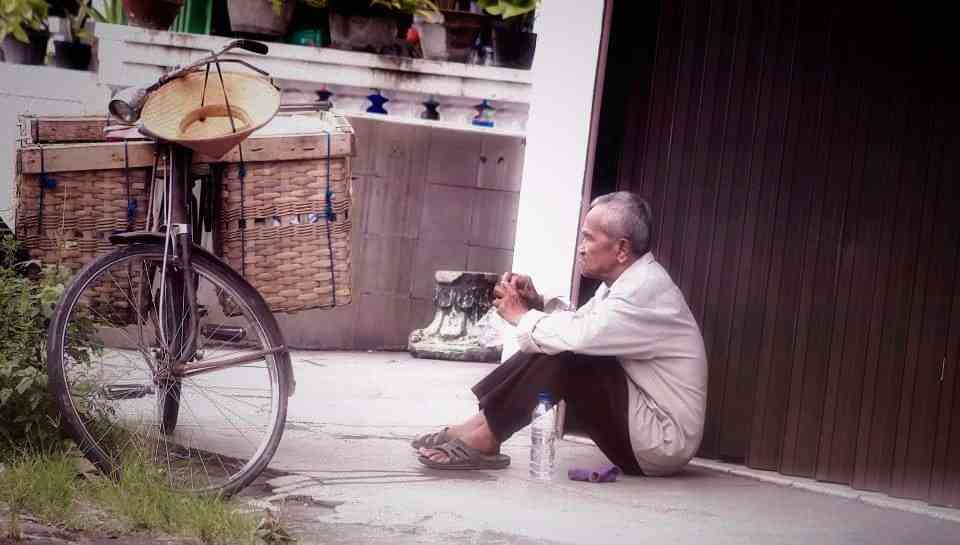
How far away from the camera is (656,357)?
4699mm

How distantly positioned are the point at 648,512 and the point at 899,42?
218cm

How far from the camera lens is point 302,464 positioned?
4570 millimetres

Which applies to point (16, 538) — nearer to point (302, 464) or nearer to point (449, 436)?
point (302, 464)

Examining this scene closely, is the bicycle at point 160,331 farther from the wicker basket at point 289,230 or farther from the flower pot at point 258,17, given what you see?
the flower pot at point 258,17

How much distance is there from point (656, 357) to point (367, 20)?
439 centimetres

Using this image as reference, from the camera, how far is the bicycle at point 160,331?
383 centimetres

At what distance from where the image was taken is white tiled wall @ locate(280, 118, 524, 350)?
7773 mm

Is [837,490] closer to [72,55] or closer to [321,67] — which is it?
[321,67]

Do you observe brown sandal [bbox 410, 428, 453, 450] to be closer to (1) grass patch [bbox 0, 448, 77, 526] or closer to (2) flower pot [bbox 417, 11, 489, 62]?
(1) grass patch [bbox 0, 448, 77, 526]

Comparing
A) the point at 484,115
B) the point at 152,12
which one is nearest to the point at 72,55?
the point at 152,12

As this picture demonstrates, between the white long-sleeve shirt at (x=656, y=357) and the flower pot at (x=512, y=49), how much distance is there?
3791 millimetres

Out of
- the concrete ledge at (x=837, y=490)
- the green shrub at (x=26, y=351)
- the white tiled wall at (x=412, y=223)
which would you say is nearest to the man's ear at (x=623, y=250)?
the concrete ledge at (x=837, y=490)

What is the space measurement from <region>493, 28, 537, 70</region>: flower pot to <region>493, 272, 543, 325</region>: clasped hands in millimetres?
3837

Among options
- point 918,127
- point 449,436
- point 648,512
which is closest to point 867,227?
point 918,127
